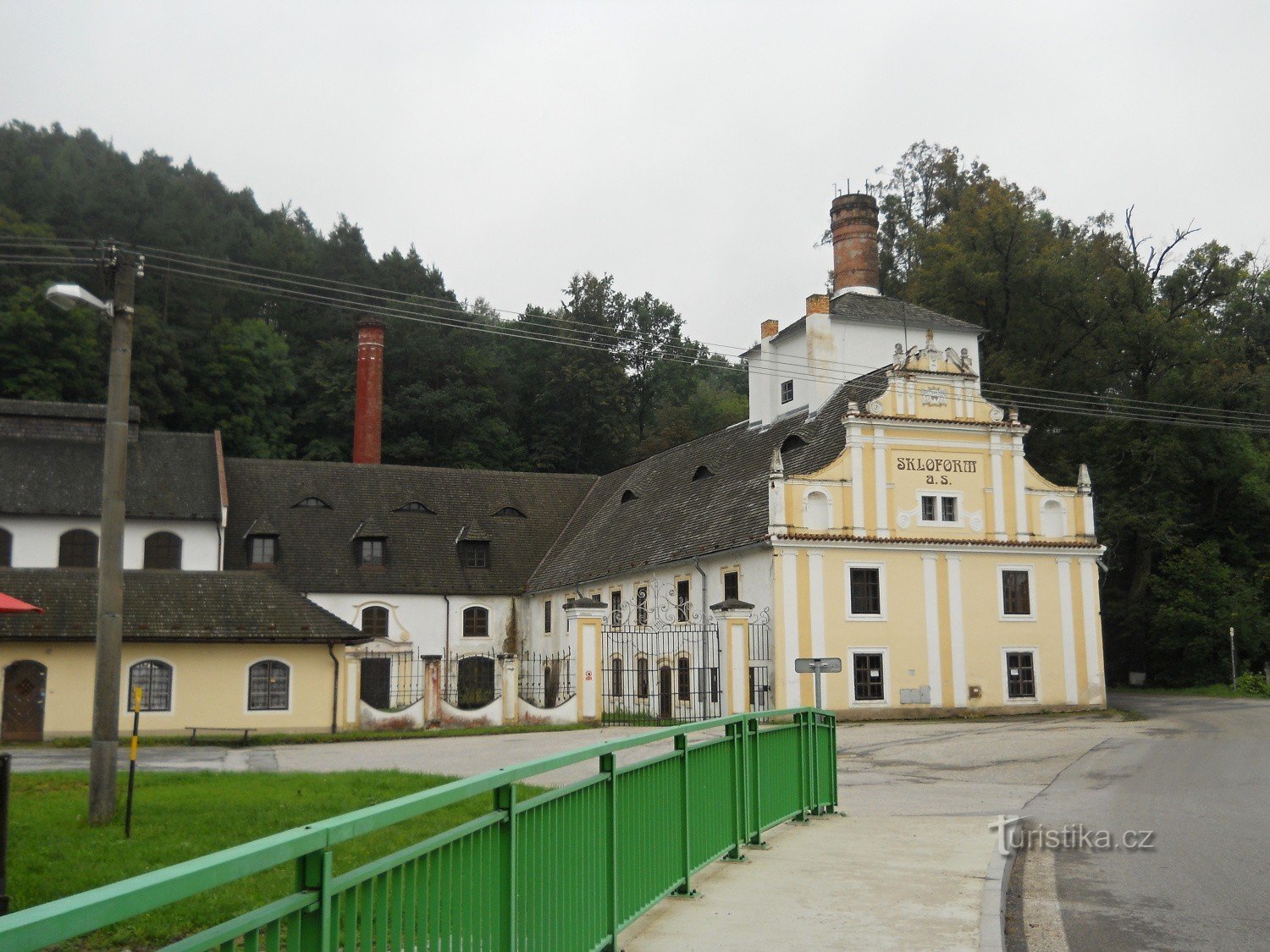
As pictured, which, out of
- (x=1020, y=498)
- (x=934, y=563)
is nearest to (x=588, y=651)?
(x=934, y=563)

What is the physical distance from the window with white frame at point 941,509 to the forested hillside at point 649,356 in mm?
12204

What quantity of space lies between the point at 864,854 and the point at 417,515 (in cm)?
3731

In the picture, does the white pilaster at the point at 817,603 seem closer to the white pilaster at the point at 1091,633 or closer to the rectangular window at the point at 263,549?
the white pilaster at the point at 1091,633

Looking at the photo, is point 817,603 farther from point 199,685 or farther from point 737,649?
point 199,685

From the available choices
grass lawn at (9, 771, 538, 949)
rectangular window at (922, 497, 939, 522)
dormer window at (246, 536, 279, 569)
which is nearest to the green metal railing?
grass lawn at (9, 771, 538, 949)

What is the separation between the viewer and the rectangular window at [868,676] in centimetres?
3366

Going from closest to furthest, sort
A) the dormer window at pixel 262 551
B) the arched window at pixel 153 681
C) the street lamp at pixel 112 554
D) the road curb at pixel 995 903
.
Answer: the road curb at pixel 995 903 → the street lamp at pixel 112 554 → the arched window at pixel 153 681 → the dormer window at pixel 262 551

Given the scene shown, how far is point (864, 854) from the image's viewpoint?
10.4 m

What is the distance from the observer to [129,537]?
40.4 meters

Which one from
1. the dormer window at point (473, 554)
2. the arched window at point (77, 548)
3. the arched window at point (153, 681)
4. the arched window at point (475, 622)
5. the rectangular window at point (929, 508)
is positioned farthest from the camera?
the dormer window at point (473, 554)

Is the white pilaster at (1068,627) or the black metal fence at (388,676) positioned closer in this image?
the white pilaster at (1068,627)

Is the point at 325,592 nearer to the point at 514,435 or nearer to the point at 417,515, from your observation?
the point at 417,515

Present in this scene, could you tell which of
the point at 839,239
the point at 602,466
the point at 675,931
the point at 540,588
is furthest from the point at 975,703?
the point at 602,466

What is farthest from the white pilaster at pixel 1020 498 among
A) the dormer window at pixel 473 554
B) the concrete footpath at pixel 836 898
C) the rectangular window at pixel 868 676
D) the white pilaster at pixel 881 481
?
the concrete footpath at pixel 836 898
